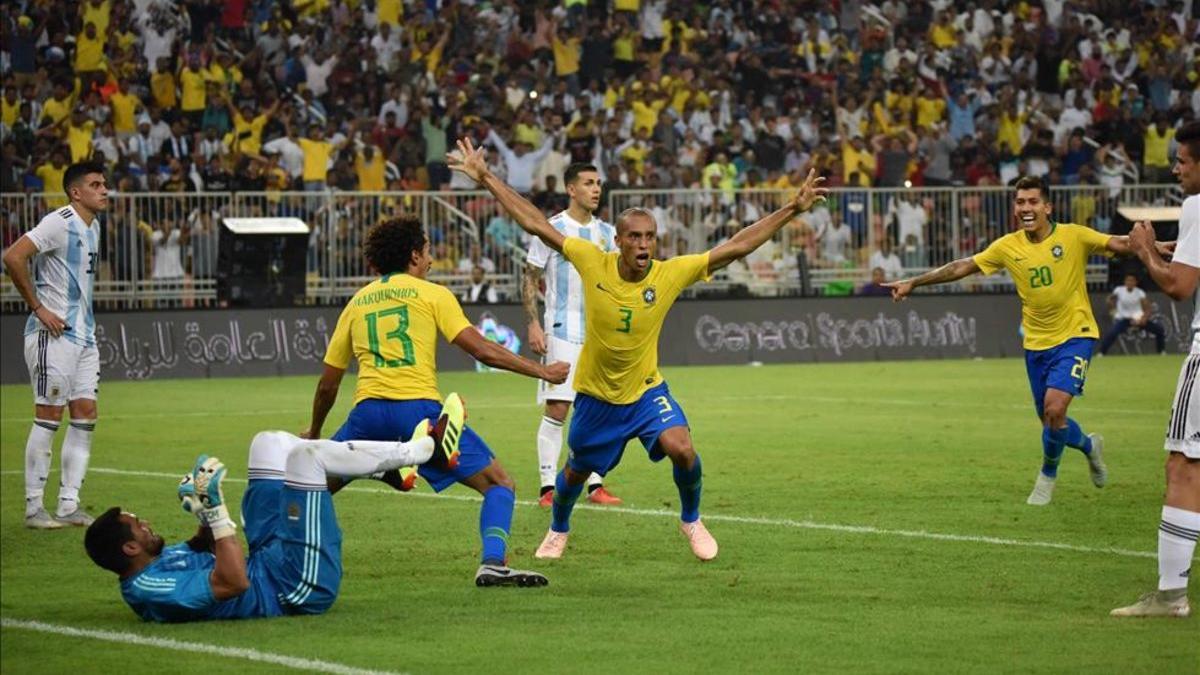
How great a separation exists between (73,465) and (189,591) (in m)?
4.97

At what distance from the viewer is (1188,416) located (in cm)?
925

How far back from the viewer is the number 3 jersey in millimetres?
13914

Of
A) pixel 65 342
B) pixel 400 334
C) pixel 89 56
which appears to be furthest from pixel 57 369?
pixel 89 56

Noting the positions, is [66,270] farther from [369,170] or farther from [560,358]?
[369,170]

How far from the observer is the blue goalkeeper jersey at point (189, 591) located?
9.20 m

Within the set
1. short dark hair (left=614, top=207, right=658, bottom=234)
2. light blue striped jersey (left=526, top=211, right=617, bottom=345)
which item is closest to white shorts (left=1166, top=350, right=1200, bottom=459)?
short dark hair (left=614, top=207, right=658, bottom=234)

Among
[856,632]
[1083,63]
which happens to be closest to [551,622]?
[856,632]

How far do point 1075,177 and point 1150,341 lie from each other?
3.91m

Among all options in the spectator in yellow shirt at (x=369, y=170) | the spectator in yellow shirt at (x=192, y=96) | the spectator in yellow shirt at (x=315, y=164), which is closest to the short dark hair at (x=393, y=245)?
the spectator in yellow shirt at (x=315, y=164)

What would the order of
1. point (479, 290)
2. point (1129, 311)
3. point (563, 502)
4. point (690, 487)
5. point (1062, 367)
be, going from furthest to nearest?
point (1129, 311) → point (479, 290) → point (1062, 367) → point (563, 502) → point (690, 487)

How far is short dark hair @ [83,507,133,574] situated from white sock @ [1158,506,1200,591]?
16.5 ft

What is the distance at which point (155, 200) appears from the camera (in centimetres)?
3000

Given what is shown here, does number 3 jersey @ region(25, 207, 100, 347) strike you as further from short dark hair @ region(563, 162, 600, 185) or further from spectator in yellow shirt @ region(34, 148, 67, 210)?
spectator in yellow shirt @ region(34, 148, 67, 210)

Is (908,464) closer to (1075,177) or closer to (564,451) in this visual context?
(564,451)
